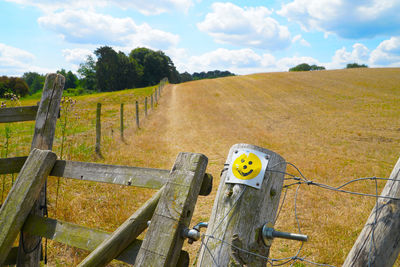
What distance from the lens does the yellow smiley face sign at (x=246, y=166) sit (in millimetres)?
1518

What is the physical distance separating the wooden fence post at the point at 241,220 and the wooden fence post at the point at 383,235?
0.54 metres

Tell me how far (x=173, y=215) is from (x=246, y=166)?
505mm

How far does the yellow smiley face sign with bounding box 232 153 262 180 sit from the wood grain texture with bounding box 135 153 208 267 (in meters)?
0.27

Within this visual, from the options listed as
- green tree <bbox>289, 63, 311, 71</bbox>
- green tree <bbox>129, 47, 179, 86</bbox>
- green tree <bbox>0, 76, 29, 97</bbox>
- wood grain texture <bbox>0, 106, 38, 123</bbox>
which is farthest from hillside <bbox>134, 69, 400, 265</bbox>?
green tree <bbox>289, 63, 311, 71</bbox>

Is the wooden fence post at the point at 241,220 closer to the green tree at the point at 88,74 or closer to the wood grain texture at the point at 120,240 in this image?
the wood grain texture at the point at 120,240

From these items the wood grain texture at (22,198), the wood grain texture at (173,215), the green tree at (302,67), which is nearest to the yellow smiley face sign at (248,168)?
the wood grain texture at (173,215)

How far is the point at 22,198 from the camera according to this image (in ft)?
8.20

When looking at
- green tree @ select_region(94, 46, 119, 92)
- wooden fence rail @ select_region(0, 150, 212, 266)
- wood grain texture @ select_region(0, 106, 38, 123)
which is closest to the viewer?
wooden fence rail @ select_region(0, 150, 212, 266)

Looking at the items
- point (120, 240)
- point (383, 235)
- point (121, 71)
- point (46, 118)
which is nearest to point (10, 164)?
point (46, 118)

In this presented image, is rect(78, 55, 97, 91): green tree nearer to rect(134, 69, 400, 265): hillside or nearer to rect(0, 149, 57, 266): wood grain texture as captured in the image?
rect(134, 69, 400, 265): hillside

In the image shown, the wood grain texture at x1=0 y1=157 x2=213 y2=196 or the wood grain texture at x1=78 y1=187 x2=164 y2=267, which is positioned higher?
the wood grain texture at x1=0 y1=157 x2=213 y2=196

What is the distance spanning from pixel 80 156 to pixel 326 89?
31.9 meters

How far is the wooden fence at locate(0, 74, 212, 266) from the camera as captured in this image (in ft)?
5.38

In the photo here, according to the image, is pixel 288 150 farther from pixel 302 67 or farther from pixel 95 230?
pixel 302 67
